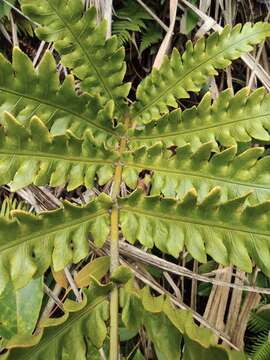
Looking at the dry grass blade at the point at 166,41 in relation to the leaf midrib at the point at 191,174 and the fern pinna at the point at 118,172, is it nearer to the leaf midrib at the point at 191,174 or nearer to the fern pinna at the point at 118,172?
the fern pinna at the point at 118,172

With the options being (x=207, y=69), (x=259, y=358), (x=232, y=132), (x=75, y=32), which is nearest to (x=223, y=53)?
(x=207, y=69)

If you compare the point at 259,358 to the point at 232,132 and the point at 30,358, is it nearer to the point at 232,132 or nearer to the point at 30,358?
the point at 232,132

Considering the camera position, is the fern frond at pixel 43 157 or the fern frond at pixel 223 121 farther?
the fern frond at pixel 223 121

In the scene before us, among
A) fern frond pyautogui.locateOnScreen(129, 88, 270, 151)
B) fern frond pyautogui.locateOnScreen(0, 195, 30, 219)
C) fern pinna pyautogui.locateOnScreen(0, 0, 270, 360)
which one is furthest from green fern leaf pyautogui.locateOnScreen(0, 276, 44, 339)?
fern frond pyautogui.locateOnScreen(129, 88, 270, 151)

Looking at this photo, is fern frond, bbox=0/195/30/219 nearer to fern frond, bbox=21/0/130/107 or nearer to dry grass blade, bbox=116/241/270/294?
dry grass blade, bbox=116/241/270/294

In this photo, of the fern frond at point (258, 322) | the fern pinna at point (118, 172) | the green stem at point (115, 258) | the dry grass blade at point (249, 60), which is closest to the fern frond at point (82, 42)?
the fern pinna at point (118, 172)

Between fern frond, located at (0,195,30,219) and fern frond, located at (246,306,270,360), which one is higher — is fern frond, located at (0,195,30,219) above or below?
above

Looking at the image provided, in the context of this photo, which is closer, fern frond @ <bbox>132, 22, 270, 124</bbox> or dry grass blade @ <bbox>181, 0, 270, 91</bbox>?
fern frond @ <bbox>132, 22, 270, 124</bbox>

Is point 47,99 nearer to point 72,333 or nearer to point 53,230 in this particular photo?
point 53,230

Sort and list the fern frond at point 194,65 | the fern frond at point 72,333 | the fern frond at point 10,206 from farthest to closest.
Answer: the fern frond at point 10,206 < the fern frond at point 194,65 < the fern frond at point 72,333

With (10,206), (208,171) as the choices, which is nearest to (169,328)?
(208,171)
